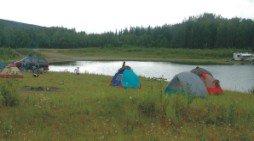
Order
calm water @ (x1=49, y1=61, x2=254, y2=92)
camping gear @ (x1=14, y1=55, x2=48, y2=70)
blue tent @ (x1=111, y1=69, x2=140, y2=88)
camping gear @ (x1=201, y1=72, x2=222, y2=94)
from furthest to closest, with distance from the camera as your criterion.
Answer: calm water @ (x1=49, y1=61, x2=254, y2=92)
camping gear @ (x1=14, y1=55, x2=48, y2=70)
blue tent @ (x1=111, y1=69, x2=140, y2=88)
camping gear @ (x1=201, y1=72, x2=222, y2=94)

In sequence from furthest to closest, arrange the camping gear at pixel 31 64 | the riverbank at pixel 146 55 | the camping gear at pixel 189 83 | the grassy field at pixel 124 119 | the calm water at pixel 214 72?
the riverbank at pixel 146 55 < the calm water at pixel 214 72 < the camping gear at pixel 31 64 < the camping gear at pixel 189 83 < the grassy field at pixel 124 119

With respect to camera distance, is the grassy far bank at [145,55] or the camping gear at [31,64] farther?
the grassy far bank at [145,55]

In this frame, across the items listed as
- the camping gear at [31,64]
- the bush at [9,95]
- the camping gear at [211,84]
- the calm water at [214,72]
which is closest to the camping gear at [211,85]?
the camping gear at [211,84]

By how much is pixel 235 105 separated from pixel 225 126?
1.82 metres

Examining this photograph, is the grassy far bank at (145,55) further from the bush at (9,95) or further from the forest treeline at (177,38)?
the bush at (9,95)

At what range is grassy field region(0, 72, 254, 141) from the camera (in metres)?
10.0

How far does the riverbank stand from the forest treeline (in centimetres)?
1128

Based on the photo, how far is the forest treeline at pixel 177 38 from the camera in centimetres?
11769

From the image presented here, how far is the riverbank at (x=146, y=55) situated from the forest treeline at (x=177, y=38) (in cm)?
1128

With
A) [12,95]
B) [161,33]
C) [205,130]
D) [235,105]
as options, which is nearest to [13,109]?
[12,95]

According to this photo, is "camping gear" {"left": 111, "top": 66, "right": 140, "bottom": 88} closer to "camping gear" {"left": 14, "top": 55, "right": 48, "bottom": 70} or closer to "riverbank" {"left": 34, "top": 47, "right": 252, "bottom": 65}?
"camping gear" {"left": 14, "top": 55, "right": 48, "bottom": 70}

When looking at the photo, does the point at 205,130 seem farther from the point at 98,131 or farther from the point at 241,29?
the point at 241,29

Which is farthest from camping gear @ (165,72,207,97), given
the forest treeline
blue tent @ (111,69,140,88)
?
the forest treeline

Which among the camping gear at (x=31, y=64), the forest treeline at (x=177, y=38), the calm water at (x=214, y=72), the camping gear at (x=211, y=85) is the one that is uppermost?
the forest treeline at (x=177, y=38)
